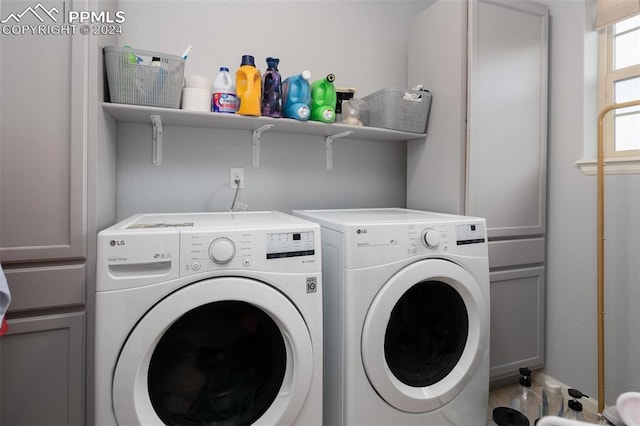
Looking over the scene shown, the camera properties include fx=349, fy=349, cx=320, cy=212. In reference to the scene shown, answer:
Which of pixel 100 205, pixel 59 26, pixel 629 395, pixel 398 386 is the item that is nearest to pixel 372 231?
pixel 398 386

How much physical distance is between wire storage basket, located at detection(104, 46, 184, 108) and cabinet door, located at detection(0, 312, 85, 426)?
86 centimetres

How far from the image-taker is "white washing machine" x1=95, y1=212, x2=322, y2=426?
100 cm

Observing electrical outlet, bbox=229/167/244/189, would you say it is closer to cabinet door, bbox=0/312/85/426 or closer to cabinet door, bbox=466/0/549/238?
cabinet door, bbox=0/312/85/426

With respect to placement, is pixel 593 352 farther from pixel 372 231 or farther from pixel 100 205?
pixel 100 205

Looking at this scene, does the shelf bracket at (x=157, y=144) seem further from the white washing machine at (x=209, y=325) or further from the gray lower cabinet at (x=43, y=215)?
the white washing machine at (x=209, y=325)

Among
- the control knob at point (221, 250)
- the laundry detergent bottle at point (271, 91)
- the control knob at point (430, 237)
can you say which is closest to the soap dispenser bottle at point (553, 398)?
the control knob at point (430, 237)

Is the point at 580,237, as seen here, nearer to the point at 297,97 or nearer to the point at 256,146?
the point at 297,97

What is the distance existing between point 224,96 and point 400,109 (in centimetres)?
91

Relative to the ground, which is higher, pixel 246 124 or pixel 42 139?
pixel 246 124

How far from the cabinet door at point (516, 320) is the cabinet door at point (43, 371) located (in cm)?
187

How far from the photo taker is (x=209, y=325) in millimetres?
1120

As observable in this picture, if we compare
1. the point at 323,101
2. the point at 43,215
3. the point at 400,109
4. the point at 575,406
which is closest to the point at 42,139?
the point at 43,215

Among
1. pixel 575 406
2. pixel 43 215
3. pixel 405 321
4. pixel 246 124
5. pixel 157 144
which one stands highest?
pixel 246 124

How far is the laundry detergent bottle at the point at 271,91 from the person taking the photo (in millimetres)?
1610
